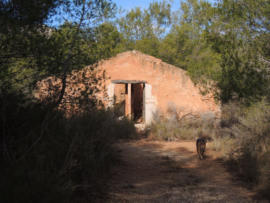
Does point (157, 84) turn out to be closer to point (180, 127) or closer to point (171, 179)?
point (180, 127)

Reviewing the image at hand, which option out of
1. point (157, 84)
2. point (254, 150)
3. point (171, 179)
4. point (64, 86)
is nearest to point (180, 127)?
point (157, 84)

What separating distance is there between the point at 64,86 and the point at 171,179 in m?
3.26

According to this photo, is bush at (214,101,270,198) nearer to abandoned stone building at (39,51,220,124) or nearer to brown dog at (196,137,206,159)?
brown dog at (196,137,206,159)

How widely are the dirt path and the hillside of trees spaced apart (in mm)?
415

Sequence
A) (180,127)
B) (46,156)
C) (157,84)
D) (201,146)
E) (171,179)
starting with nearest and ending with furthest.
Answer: (46,156), (171,179), (201,146), (180,127), (157,84)

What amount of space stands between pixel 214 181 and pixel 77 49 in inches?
160

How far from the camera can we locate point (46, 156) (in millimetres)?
4535

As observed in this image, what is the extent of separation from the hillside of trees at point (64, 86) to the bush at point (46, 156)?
0.5 inches

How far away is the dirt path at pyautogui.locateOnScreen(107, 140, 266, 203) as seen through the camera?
17.6 ft

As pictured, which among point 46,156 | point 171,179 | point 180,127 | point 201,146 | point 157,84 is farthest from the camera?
point 157,84

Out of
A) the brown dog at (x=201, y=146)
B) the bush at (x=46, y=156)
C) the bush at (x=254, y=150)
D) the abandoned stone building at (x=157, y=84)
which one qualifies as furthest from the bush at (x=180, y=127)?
the bush at (x=46, y=156)

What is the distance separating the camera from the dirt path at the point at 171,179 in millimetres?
5352

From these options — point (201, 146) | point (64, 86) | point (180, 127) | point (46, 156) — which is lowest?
point (201, 146)

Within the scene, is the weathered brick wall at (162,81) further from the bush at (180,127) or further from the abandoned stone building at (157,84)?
the bush at (180,127)
